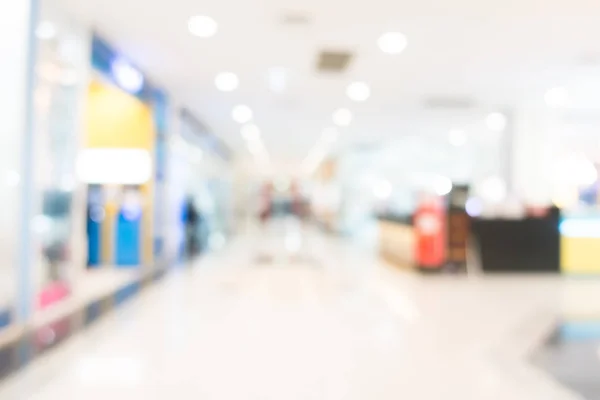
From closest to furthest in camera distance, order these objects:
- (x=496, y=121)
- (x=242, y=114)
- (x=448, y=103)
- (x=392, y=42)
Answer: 1. (x=392, y=42)
2. (x=448, y=103)
3. (x=242, y=114)
4. (x=496, y=121)

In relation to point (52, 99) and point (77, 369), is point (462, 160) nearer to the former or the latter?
point (52, 99)

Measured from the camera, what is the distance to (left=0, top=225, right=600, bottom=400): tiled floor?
3500mm

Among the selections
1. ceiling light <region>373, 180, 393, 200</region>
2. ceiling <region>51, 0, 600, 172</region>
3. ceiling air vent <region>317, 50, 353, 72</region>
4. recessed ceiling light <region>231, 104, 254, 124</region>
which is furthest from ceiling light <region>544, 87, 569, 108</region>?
ceiling light <region>373, 180, 393, 200</region>

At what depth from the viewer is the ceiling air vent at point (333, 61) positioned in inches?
278

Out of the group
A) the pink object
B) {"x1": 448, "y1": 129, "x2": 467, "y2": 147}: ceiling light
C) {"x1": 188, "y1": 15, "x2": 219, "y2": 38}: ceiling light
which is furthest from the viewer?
{"x1": 448, "y1": 129, "x2": 467, "y2": 147}: ceiling light

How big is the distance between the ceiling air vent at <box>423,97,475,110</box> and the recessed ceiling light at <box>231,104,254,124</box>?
3547mm

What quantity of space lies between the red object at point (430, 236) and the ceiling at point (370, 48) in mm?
2016

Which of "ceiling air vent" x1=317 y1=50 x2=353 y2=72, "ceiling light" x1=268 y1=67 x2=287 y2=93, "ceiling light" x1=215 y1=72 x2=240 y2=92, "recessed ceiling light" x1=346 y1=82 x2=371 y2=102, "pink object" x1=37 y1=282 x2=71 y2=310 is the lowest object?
"pink object" x1=37 y1=282 x2=71 y2=310

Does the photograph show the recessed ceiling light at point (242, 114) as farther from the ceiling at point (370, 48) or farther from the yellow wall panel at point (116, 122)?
the yellow wall panel at point (116, 122)

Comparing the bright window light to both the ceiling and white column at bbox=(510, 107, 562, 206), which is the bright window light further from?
white column at bbox=(510, 107, 562, 206)

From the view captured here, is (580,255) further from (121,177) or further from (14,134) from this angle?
(14,134)

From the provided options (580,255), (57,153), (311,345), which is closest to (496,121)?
(580,255)

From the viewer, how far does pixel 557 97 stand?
9930 millimetres

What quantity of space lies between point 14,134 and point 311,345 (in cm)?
296
